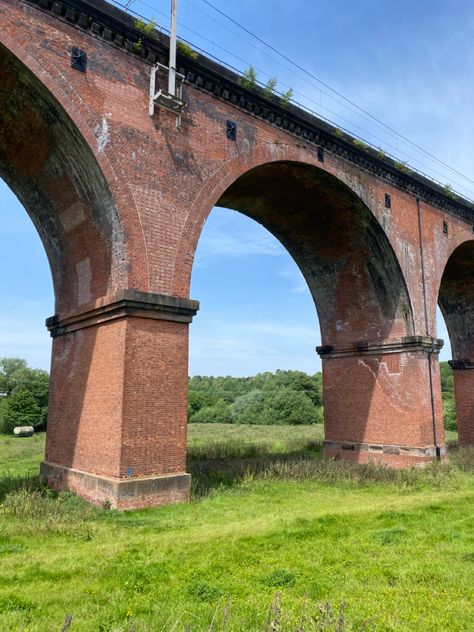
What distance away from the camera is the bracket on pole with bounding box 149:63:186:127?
444 inches

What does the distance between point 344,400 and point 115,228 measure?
464 inches

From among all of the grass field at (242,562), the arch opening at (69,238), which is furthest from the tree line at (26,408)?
the grass field at (242,562)

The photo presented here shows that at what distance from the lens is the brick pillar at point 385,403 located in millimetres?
17125

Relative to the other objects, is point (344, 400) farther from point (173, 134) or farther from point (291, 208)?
point (173, 134)

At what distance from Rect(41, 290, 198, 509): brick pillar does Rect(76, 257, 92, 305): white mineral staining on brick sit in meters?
0.49

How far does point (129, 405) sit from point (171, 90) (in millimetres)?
7086

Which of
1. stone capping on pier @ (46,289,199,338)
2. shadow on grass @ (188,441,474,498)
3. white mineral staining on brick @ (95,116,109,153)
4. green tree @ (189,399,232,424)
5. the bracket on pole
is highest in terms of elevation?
the bracket on pole

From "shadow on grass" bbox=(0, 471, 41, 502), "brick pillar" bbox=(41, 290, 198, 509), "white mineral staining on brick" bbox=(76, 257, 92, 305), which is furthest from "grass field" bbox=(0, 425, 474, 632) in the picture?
"white mineral staining on brick" bbox=(76, 257, 92, 305)

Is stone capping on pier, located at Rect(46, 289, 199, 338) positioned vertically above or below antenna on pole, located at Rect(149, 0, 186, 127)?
below

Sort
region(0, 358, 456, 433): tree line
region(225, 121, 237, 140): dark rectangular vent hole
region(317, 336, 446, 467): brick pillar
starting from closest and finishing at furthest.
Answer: region(225, 121, 237, 140): dark rectangular vent hole < region(317, 336, 446, 467): brick pillar < region(0, 358, 456, 433): tree line

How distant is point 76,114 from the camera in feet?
33.1

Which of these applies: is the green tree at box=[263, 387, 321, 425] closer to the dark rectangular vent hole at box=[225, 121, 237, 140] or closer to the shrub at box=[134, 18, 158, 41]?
the dark rectangular vent hole at box=[225, 121, 237, 140]

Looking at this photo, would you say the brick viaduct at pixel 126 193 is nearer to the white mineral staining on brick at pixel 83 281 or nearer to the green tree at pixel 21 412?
the white mineral staining on brick at pixel 83 281

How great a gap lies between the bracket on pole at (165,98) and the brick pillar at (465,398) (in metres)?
19.5
